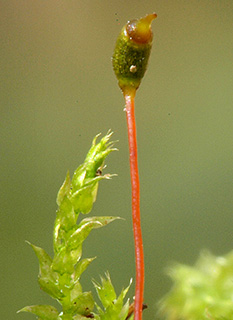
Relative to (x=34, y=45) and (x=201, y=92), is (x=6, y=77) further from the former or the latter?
(x=201, y=92)

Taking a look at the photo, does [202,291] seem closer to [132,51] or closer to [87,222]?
[87,222]

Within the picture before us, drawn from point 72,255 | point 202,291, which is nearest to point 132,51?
point 72,255

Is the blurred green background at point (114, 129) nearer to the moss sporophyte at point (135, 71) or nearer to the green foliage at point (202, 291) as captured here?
the green foliage at point (202, 291)

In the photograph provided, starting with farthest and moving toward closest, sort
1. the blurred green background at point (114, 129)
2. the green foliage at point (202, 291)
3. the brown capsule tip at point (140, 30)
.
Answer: the blurred green background at point (114, 129)
the green foliage at point (202, 291)
the brown capsule tip at point (140, 30)

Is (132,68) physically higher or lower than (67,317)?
higher

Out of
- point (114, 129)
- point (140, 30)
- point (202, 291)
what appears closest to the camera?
point (140, 30)

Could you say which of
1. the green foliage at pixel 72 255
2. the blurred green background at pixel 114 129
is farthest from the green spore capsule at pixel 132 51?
the blurred green background at pixel 114 129
